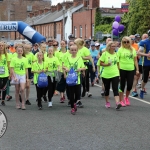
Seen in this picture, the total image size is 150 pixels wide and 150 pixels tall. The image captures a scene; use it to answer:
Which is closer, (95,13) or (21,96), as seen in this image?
(21,96)

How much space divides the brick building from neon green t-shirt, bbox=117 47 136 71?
294 ft

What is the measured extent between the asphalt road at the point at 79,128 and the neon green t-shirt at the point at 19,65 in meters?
1.00

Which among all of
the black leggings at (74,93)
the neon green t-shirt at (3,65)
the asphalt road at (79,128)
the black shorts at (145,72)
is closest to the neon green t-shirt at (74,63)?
the black leggings at (74,93)

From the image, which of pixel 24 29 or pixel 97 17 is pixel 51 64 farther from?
pixel 97 17

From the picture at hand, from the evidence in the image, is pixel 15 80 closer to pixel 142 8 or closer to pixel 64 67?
pixel 64 67

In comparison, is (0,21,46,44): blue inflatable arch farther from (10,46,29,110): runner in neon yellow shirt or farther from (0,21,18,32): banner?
(10,46,29,110): runner in neon yellow shirt

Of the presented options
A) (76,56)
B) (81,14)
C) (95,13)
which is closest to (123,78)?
(76,56)

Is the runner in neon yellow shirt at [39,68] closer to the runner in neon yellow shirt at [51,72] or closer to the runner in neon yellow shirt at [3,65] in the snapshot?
the runner in neon yellow shirt at [51,72]

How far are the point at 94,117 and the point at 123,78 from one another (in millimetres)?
2128

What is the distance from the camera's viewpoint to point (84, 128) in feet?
31.5

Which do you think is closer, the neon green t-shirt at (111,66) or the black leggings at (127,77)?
the neon green t-shirt at (111,66)

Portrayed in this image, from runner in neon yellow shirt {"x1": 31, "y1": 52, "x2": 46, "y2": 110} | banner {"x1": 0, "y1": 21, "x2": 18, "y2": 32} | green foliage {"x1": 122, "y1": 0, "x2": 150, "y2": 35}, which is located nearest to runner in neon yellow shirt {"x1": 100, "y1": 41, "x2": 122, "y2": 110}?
runner in neon yellow shirt {"x1": 31, "y1": 52, "x2": 46, "y2": 110}

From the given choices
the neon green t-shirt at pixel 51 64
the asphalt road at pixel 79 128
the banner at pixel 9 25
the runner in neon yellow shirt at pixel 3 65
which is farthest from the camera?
the banner at pixel 9 25

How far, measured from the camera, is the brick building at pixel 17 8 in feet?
335
